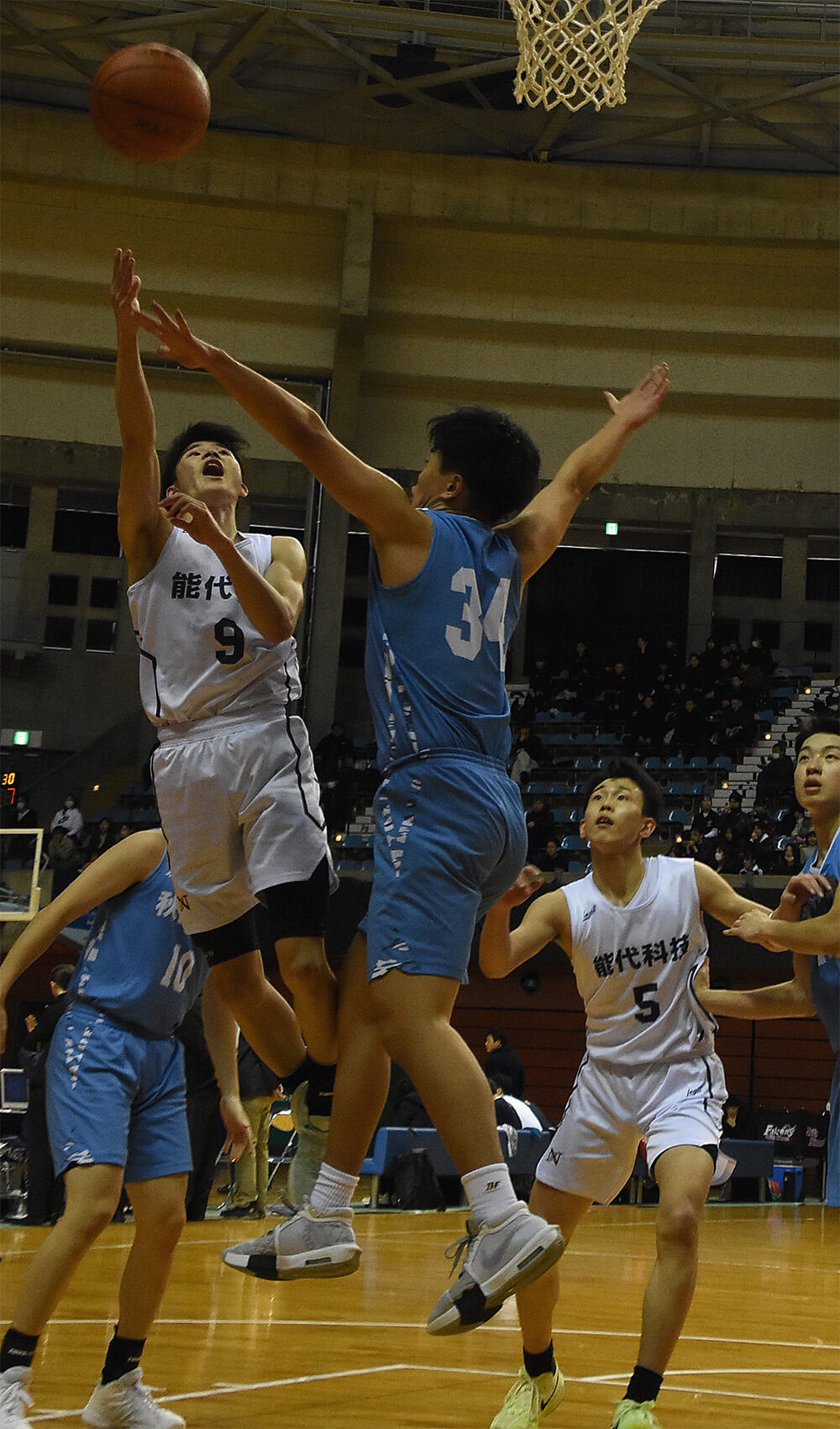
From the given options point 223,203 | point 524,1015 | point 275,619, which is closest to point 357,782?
point 524,1015

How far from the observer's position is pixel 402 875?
11.0 feet

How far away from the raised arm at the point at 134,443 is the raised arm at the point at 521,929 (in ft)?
4.63

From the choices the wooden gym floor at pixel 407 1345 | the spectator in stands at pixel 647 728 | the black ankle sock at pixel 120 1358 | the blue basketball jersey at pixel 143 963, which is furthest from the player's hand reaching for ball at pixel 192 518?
the spectator in stands at pixel 647 728

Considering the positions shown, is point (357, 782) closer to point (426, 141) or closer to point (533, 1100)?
point (533, 1100)

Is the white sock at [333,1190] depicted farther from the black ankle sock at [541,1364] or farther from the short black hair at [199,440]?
the short black hair at [199,440]

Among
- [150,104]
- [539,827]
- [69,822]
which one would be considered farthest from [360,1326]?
[69,822]

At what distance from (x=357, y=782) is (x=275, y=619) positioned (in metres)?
16.3

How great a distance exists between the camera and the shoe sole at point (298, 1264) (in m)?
3.35

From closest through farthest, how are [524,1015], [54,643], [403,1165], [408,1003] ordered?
[408,1003] → [403,1165] → [524,1015] → [54,643]

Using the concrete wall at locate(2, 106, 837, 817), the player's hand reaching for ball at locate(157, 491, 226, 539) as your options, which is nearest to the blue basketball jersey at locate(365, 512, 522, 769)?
the player's hand reaching for ball at locate(157, 491, 226, 539)

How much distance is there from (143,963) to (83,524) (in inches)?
827

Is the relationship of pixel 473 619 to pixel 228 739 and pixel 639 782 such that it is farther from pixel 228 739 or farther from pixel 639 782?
pixel 639 782

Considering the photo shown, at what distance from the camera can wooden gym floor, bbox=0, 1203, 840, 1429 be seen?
442 centimetres

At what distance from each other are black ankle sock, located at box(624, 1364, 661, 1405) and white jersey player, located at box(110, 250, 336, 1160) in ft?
3.79
